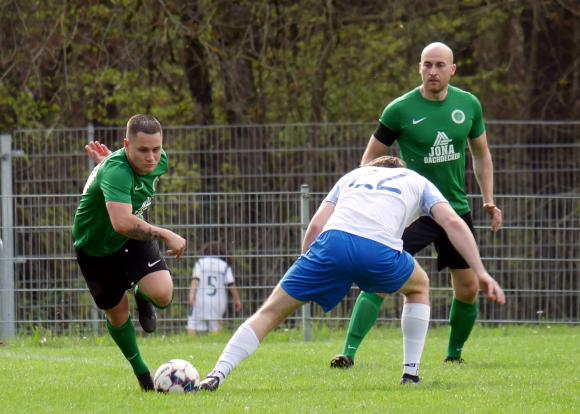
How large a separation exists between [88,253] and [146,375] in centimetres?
87

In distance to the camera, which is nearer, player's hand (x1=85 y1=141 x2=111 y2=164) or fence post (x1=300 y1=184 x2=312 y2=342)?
player's hand (x1=85 y1=141 x2=111 y2=164)

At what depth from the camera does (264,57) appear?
18172mm

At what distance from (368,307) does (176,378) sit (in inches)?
90.8

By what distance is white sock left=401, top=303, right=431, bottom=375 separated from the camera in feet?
26.0

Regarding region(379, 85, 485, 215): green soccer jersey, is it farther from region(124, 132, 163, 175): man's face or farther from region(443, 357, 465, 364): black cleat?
region(124, 132, 163, 175): man's face

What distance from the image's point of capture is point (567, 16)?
64.0 ft

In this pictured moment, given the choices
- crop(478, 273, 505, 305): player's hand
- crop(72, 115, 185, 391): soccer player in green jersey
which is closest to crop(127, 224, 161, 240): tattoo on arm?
crop(72, 115, 185, 391): soccer player in green jersey

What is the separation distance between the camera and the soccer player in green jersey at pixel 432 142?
930 cm

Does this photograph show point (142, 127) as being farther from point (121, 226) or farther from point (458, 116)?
point (458, 116)

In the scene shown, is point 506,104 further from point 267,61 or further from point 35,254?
point 35,254

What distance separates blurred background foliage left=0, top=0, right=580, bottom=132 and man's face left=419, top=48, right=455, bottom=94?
824cm

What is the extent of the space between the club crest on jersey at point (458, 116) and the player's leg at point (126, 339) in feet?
9.39

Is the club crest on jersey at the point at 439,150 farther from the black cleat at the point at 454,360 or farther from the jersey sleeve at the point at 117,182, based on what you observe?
the jersey sleeve at the point at 117,182

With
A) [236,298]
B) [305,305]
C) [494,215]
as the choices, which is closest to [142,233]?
[494,215]
